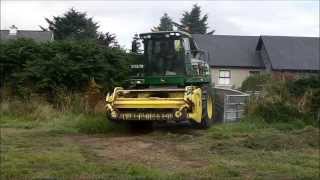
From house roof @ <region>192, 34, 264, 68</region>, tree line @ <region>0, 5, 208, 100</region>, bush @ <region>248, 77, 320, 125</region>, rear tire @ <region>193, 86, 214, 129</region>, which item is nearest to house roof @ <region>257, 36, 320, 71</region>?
house roof @ <region>192, 34, 264, 68</region>

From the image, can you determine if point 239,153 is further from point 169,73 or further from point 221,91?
point 221,91

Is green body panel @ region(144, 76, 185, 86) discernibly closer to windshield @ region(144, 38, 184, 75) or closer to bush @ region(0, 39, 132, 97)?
windshield @ region(144, 38, 184, 75)

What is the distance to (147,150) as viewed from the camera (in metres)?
13.5

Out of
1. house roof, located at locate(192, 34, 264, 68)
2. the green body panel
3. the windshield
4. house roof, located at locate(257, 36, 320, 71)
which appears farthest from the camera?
house roof, located at locate(192, 34, 264, 68)

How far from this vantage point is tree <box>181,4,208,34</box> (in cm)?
9244

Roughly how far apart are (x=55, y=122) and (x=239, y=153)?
313 inches

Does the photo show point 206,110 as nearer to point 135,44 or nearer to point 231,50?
point 135,44

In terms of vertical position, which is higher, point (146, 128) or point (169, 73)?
point (169, 73)

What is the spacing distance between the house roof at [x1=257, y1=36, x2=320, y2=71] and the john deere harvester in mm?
32790

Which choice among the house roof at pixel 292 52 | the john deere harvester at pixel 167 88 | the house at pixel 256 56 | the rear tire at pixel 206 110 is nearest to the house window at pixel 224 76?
the house at pixel 256 56

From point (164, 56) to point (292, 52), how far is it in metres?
36.4

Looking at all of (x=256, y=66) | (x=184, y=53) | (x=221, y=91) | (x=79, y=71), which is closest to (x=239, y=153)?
(x=184, y=53)

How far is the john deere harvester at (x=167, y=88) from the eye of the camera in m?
16.7

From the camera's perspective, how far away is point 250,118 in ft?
70.3
